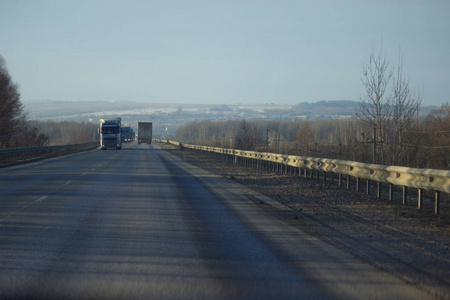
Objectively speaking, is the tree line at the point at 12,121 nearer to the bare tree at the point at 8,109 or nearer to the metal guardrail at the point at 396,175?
the bare tree at the point at 8,109

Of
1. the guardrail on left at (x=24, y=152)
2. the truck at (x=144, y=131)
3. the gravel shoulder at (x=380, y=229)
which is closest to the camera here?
the gravel shoulder at (x=380, y=229)

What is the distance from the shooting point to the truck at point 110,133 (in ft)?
212

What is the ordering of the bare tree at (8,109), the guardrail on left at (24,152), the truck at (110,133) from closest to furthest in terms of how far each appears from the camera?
the guardrail on left at (24,152), the bare tree at (8,109), the truck at (110,133)

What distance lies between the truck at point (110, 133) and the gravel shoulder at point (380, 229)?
2000 inches

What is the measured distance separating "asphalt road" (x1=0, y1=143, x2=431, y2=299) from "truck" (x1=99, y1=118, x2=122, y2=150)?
173ft

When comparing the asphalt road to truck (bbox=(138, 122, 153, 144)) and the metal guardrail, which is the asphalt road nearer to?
the metal guardrail

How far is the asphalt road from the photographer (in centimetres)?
559

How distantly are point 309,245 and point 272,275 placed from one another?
1.98m

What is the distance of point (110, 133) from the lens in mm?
65750

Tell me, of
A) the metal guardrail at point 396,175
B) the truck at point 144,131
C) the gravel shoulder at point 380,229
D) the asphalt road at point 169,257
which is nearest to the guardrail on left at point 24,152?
the metal guardrail at point 396,175

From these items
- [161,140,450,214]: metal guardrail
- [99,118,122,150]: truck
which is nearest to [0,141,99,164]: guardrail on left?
[99,118,122,150]: truck

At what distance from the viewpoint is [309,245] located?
8.07m

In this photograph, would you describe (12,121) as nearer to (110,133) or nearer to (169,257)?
(110,133)

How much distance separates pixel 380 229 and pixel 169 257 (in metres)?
4.42
